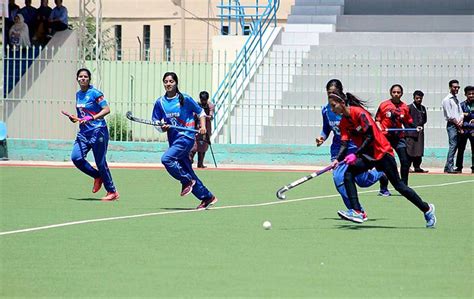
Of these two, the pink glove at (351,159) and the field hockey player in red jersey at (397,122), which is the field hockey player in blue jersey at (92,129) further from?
the pink glove at (351,159)

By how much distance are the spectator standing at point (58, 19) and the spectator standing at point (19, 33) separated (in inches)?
69.9

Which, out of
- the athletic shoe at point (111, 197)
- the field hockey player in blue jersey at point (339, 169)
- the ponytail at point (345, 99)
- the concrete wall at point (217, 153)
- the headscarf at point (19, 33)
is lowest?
the concrete wall at point (217, 153)

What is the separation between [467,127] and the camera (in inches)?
1009

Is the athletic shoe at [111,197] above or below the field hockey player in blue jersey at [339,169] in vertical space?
below

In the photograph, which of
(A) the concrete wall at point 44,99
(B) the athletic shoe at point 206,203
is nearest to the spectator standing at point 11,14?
(A) the concrete wall at point 44,99

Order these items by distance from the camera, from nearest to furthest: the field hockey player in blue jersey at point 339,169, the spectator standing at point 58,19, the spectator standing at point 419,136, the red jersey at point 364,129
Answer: the red jersey at point 364,129
the field hockey player in blue jersey at point 339,169
the spectator standing at point 419,136
the spectator standing at point 58,19

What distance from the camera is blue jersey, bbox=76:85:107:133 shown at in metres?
17.3

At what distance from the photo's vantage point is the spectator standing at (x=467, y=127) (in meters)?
25.6

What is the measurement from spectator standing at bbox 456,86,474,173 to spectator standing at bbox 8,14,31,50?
1131 cm

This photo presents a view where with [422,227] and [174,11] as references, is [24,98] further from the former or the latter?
[174,11]

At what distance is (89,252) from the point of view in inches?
440

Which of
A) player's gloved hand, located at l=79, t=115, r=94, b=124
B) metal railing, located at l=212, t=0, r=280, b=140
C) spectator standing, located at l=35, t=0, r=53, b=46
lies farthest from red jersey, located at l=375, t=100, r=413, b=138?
spectator standing, located at l=35, t=0, r=53, b=46

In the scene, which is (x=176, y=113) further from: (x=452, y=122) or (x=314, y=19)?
(x=314, y=19)

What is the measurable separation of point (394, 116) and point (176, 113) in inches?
149
